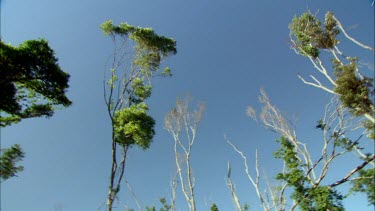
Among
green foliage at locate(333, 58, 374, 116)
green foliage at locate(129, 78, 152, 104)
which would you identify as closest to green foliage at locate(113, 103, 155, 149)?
green foliage at locate(129, 78, 152, 104)

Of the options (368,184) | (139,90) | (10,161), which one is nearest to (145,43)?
(139,90)

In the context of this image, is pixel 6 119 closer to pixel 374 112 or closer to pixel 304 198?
pixel 304 198

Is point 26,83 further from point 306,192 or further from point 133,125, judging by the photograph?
point 306,192

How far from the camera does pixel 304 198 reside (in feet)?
40.8

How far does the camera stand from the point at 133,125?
15648 mm

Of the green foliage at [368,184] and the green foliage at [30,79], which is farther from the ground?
the green foliage at [30,79]

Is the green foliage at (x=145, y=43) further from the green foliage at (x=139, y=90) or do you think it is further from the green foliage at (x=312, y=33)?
the green foliage at (x=312, y=33)

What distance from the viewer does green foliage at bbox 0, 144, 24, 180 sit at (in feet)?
48.1

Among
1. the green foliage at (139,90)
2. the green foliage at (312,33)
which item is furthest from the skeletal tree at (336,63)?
the green foliage at (139,90)

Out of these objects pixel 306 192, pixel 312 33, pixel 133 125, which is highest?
pixel 312 33

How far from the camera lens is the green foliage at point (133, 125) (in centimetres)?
1573

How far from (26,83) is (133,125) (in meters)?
5.32

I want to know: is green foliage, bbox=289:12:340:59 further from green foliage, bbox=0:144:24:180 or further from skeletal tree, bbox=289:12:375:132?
green foliage, bbox=0:144:24:180

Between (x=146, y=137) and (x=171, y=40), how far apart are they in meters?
7.02
